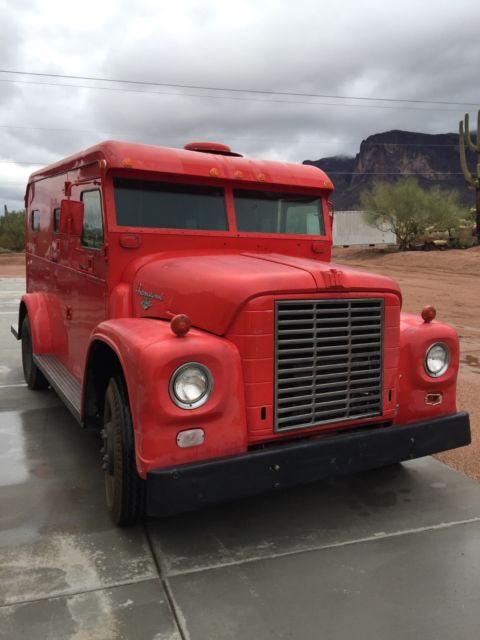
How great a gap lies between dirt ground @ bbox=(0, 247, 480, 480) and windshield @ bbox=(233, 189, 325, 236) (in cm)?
217

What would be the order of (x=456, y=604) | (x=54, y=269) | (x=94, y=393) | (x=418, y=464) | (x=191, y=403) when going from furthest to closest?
1. (x=54, y=269)
2. (x=418, y=464)
3. (x=94, y=393)
4. (x=191, y=403)
5. (x=456, y=604)

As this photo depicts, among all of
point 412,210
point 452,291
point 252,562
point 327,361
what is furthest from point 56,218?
point 412,210

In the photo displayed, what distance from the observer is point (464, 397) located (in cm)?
602

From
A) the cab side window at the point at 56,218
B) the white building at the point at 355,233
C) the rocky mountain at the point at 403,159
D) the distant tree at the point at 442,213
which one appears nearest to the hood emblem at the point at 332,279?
the cab side window at the point at 56,218

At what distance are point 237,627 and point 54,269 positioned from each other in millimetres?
4107

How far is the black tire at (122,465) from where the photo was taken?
3201mm

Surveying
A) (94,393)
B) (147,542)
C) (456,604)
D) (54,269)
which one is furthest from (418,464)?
(54,269)

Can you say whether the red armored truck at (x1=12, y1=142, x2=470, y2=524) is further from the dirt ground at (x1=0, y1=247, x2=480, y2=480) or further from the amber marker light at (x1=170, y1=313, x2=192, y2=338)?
the dirt ground at (x1=0, y1=247, x2=480, y2=480)

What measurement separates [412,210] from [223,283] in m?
31.7

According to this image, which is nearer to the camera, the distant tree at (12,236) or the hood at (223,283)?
the hood at (223,283)

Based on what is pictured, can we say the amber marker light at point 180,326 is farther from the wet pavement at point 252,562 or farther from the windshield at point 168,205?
the windshield at point 168,205

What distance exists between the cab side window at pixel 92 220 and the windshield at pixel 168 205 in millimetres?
197

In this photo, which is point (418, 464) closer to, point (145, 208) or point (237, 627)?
point (237, 627)

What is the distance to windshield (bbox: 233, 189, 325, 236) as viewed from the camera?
443cm
